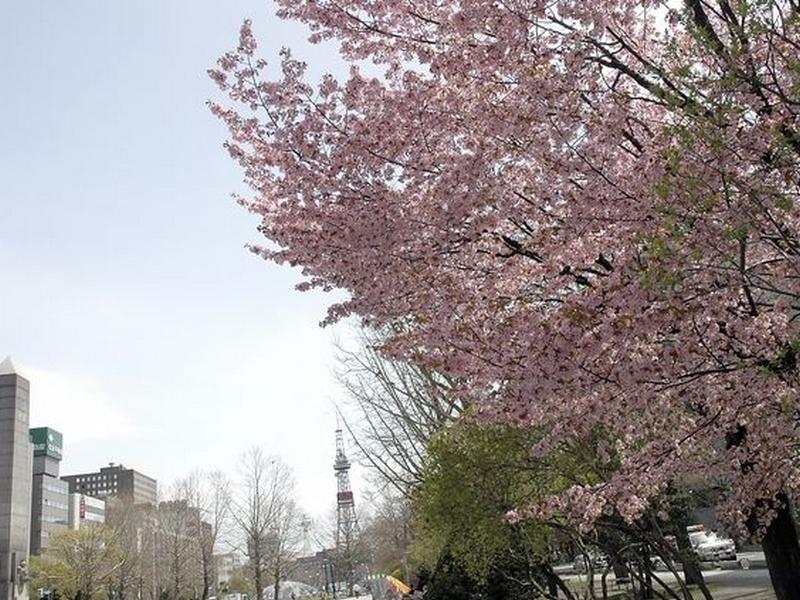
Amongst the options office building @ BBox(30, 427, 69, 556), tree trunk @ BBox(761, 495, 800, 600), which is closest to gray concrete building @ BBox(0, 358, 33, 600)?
office building @ BBox(30, 427, 69, 556)

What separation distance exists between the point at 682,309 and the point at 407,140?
2.58 meters

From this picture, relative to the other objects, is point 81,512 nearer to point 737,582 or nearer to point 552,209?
point 737,582

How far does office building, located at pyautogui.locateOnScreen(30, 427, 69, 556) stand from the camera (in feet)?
297

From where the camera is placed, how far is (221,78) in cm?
648

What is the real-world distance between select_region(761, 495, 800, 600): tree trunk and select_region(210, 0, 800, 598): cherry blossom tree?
168 centimetres

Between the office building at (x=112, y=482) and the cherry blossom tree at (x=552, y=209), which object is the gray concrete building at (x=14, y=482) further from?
the cherry blossom tree at (x=552, y=209)

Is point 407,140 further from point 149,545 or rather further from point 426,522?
point 149,545

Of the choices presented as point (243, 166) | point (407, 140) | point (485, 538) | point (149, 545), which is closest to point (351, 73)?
point (407, 140)

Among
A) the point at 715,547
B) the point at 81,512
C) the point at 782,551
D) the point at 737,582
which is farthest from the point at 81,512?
the point at 782,551

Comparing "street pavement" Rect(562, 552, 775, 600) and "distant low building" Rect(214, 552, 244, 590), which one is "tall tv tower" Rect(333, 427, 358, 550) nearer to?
"distant low building" Rect(214, 552, 244, 590)

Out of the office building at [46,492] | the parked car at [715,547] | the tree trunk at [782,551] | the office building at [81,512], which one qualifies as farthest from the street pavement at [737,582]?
the office building at [81,512]

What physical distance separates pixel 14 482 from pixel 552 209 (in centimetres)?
8284

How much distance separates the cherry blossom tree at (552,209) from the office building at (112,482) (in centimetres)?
15516

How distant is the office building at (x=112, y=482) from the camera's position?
14975cm
